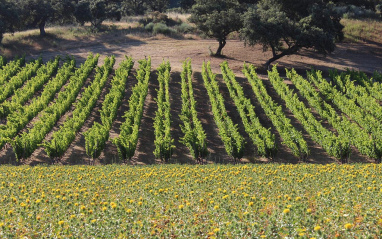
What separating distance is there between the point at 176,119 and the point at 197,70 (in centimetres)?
1137

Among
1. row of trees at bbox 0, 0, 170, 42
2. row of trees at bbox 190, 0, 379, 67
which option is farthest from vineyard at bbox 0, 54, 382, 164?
row of trees at bbox 0, 0, 170, 42

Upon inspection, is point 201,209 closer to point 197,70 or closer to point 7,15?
point 197,70

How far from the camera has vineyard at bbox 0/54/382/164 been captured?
2369 centimetres

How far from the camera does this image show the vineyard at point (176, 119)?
77.7ft

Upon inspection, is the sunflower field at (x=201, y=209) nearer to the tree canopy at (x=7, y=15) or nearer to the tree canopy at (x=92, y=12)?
the tree canopy at (x=7, y=15)

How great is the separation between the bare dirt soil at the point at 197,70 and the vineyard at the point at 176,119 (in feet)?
0.40

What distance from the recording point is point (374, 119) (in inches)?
1031

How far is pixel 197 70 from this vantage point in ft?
132

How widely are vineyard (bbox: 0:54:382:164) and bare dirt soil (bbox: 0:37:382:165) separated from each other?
0.40 ft

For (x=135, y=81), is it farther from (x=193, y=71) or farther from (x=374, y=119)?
(x=374, y=119)

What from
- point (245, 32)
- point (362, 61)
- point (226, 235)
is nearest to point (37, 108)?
point (245, 32)

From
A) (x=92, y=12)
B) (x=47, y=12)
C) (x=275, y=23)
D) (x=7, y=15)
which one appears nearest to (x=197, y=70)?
(x=275, y=23)

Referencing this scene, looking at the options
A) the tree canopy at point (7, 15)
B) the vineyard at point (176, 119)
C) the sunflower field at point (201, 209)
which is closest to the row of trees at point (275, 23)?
the vineyard at point (176, 119)

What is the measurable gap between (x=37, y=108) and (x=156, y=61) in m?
17.7
